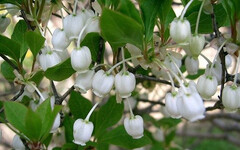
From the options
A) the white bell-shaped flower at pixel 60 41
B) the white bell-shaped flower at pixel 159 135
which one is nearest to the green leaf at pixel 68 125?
the white bell-shaped flower at pixel 60 41

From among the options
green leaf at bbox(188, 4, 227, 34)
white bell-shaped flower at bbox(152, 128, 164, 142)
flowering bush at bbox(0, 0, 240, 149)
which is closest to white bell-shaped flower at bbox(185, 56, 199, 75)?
flowering bush at bbox(0, 0, 240, 149)

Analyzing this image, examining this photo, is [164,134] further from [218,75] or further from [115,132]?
[218,75]

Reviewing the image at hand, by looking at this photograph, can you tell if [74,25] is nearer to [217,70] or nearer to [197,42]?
[197,42]

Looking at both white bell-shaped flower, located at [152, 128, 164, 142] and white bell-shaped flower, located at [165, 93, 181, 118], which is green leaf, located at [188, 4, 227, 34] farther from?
white bell-shaped flower, located at [152, 128, 164, 142]

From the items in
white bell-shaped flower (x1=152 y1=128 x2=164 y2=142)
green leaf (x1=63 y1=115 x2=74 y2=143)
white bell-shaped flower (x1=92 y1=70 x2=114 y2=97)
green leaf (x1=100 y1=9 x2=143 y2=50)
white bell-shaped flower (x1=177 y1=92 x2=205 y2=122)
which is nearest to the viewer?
green leaf (x1=100 y1=9 x2=143 y2=50)

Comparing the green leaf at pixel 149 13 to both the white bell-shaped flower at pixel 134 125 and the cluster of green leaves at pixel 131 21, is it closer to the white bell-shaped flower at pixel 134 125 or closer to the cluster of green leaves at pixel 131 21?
the cluster of green leaves at pixel 131 21

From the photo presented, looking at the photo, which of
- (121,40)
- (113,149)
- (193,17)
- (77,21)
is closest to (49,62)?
(77,21)
